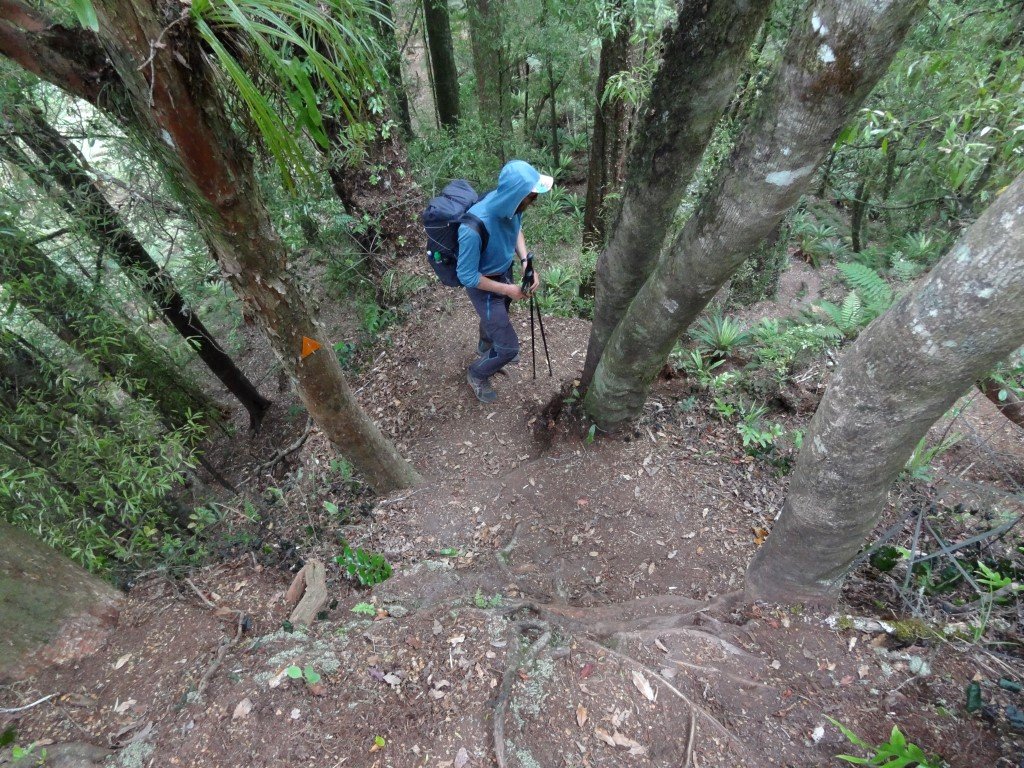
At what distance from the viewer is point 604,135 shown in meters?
7.13

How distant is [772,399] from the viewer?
4809 mm

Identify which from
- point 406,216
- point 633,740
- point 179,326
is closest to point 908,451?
point 633,740

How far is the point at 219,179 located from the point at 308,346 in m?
1.04

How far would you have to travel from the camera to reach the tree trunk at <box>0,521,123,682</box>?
2240 mm

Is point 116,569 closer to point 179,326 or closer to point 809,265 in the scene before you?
point 179,326

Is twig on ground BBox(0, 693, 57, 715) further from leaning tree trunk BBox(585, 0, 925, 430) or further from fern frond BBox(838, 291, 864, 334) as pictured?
fern frond BBox(838, 291, 864, 334)

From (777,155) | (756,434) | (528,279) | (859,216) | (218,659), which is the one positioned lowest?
(859,216)

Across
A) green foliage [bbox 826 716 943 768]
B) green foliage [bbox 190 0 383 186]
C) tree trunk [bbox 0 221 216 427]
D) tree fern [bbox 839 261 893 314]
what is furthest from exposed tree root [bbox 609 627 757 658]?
tree fern [bbox 839 261 893 314]

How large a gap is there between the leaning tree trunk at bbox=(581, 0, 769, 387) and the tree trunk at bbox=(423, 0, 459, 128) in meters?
7.74

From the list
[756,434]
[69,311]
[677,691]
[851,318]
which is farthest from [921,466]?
[69,311]

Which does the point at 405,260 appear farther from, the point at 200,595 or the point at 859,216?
the point at 859,216

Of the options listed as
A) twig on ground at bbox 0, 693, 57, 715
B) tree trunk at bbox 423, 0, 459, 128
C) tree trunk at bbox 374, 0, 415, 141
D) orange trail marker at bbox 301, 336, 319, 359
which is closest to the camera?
twig on ground at bbox 0, 693, 57, 715

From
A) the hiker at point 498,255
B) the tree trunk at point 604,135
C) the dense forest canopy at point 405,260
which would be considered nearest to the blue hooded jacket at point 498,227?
the hiker at point 498,255

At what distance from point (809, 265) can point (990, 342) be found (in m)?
11.7
